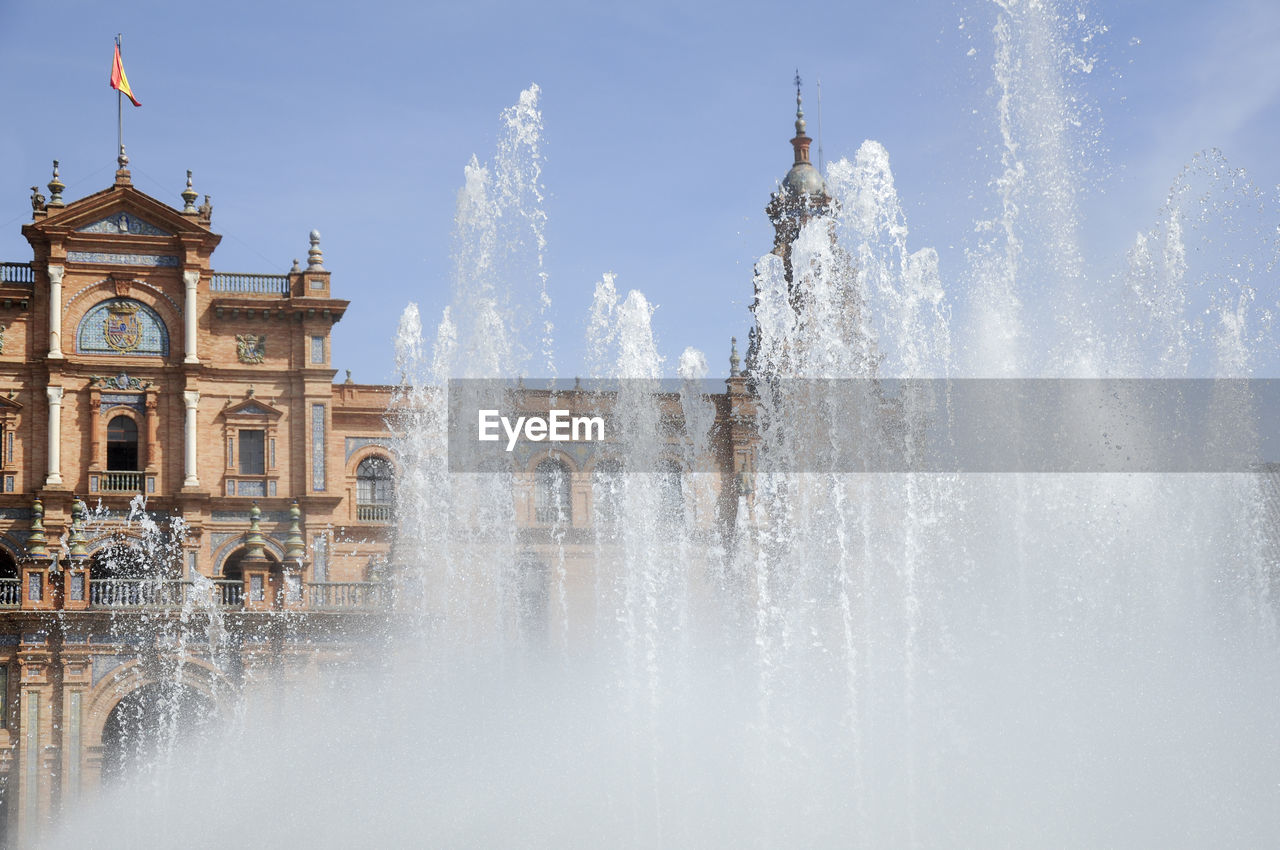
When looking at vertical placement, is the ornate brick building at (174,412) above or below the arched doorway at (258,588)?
above

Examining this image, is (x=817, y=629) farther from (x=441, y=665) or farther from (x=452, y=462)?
(x=452, y=462)

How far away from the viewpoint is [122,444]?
1698 inches

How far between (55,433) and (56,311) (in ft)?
10.9

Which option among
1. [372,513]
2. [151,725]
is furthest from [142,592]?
[372,513]

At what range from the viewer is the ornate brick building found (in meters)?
41.9

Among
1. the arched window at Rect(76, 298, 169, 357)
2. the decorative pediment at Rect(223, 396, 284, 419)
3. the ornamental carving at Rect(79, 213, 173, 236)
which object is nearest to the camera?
the arched window at Rect(76, 298, 169, 357)

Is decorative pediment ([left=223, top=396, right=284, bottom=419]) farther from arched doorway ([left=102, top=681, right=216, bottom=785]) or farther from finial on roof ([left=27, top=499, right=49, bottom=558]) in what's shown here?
arched doorway ([left=102, top=681, right=216, bottom=785])

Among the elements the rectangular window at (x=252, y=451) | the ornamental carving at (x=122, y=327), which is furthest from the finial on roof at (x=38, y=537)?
the rectangular window at (x=252, y=451)

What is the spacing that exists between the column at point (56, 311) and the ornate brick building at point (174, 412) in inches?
2.3

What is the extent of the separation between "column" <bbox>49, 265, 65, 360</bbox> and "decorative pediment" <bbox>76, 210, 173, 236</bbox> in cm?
154

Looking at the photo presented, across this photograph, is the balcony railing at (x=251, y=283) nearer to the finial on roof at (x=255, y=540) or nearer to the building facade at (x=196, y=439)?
the building facade at (x=196, y=439)

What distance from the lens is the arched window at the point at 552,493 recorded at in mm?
46594

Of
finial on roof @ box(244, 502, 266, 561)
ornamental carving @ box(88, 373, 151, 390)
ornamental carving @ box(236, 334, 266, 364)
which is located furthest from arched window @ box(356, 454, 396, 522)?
→ ornamental carving @ box(88, 373, 151, 390)
